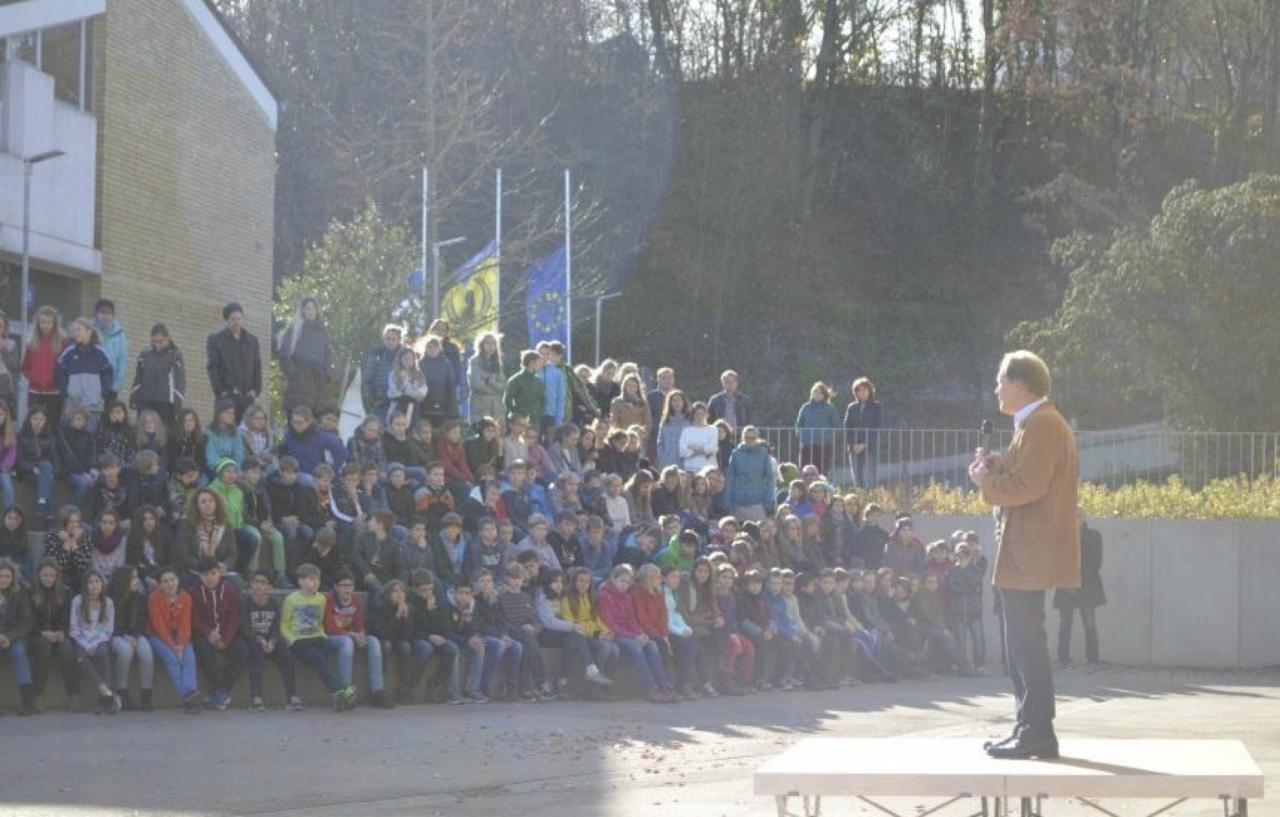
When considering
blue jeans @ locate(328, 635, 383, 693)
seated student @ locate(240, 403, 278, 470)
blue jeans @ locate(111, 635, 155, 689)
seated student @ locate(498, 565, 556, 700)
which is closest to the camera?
blue jeans @ locate(111, 635, 155, 689)

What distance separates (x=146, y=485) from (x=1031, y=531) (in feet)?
36.8

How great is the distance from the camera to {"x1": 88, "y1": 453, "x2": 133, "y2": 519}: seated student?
18.5 meters

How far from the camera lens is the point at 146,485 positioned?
18.8 metres

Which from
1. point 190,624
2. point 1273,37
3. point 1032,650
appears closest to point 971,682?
point 190,624

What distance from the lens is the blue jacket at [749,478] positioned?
25.1m

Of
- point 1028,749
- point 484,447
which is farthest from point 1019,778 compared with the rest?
point 484,447

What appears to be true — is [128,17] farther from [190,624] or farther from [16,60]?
[190,624]

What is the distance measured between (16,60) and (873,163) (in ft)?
105

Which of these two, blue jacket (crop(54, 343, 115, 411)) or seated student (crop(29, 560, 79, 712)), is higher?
blue jacket (crop(54, 343, 115, 411))

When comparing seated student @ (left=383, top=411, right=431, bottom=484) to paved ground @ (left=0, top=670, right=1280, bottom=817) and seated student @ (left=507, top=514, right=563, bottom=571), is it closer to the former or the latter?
seated student @ (left=507, top=514, right=563, bottom=571)

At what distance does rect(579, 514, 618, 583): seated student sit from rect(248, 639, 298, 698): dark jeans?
4.26 metres

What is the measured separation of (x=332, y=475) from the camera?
19719 millimetres

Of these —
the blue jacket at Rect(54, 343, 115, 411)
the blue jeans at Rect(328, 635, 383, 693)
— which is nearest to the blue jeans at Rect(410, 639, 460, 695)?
the blue jeans at Rect(328, 635, 383, 693)

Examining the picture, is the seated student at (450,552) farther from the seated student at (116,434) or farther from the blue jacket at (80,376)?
the blue jacket at (80,376)
